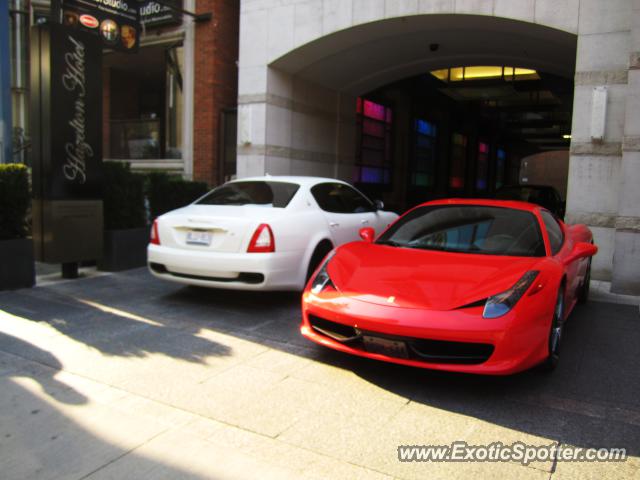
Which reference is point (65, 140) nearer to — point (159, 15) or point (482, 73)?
point (159, 15)

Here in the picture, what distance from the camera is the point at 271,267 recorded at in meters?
5.93

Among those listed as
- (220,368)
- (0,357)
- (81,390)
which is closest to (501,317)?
(220,368)

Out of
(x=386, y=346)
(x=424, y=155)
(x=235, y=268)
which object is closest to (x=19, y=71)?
(x=424, y=155)

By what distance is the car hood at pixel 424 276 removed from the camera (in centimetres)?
396

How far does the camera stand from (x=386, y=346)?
3.92 m

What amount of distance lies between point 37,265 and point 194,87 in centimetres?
665

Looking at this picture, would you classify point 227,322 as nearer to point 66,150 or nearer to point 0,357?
point 0,357

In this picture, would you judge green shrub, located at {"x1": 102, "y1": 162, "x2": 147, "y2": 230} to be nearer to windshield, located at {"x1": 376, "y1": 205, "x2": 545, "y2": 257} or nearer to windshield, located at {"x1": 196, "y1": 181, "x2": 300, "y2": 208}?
windshield, located at {"x1": 196, "y1": 181, "x2": 300, "y2": 208}

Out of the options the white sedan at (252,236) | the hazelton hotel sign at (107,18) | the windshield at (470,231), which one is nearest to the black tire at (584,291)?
the windshield at (470,231)

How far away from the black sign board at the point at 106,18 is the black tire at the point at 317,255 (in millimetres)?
6323

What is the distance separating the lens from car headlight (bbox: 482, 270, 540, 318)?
3.80 metres

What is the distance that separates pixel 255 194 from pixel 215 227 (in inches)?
43.2

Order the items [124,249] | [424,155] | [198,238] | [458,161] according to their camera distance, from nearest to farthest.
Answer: [198,238], [124,249], [424,155], [458,161]

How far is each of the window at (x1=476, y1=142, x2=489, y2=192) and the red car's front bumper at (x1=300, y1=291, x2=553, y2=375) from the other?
86.7 ft
